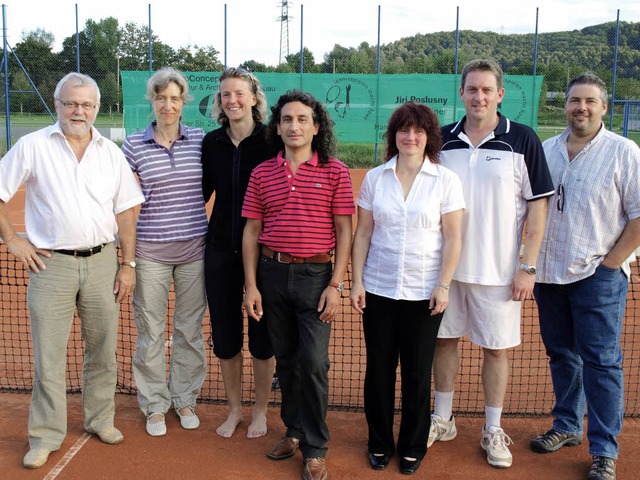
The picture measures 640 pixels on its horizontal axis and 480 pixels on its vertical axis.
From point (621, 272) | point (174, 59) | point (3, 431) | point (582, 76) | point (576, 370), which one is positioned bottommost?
point (3, 431)

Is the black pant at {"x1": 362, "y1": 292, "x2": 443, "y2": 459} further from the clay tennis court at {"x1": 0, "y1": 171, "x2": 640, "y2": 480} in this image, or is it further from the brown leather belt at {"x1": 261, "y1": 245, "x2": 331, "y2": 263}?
the brown leather belt at {"x1": 261, "y1": 245, "x2": 331, "y2": 263}

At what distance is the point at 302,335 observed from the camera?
11.0 ft

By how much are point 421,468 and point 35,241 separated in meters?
2.32

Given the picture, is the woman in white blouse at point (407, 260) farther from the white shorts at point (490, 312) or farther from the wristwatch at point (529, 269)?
the wristwatch at point (529, 269)

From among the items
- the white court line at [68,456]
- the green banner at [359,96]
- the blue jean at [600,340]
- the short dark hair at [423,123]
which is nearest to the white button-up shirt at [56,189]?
the white court line at [68,456]

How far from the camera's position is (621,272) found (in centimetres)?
340

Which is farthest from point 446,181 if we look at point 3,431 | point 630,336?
point 630,336

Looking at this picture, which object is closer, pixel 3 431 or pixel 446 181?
pixel 446 181

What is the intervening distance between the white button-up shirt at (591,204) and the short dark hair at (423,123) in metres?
0.67

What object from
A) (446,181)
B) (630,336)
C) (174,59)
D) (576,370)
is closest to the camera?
(446,181)

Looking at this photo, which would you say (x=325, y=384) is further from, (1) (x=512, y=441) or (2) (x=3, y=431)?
(2) (x=3, y=431)

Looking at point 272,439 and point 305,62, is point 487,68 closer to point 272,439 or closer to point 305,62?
point 272,439

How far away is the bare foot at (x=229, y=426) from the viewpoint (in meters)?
3.85

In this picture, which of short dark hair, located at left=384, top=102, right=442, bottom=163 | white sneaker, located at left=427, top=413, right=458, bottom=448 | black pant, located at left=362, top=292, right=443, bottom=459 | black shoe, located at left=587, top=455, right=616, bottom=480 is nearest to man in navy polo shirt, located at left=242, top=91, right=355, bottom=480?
black pant, located at left=362, top=292, right=443, bottom=459
